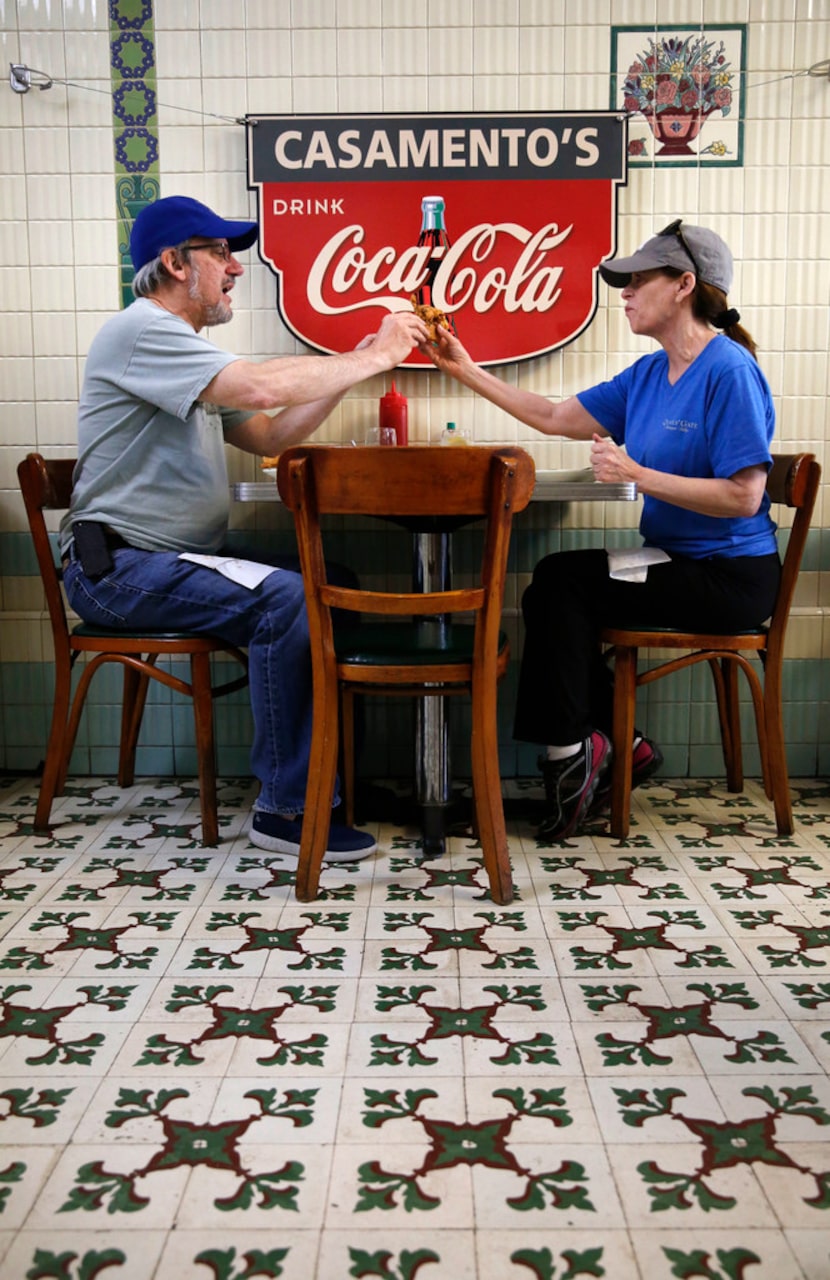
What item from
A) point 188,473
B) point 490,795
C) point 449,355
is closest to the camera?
point 490,795

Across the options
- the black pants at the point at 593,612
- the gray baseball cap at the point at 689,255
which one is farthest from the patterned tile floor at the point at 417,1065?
the gray baseball cap at the point at 689,255

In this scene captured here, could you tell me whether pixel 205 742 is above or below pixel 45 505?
below

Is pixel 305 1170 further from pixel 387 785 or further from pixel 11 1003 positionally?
pixel 387 785

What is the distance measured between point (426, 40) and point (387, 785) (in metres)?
2.30

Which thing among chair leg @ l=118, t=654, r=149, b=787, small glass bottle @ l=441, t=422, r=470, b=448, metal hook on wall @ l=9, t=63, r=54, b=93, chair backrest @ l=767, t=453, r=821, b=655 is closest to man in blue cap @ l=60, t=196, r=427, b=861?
small glass bottle @ l=441, t=422, r=470, b=448

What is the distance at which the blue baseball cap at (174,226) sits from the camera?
307 cm

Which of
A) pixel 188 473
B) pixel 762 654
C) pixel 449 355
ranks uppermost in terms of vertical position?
pixel 449 355

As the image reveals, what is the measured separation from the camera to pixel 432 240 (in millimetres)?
3533

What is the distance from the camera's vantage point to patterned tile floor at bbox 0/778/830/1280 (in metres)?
1.50

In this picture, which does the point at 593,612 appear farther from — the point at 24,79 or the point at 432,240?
the point at 24,79

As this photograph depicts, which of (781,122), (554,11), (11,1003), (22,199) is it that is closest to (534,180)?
(554,11)

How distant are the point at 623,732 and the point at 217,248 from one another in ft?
5.57

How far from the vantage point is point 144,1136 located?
1.73m

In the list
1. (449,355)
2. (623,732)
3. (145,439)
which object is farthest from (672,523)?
(145,439)
